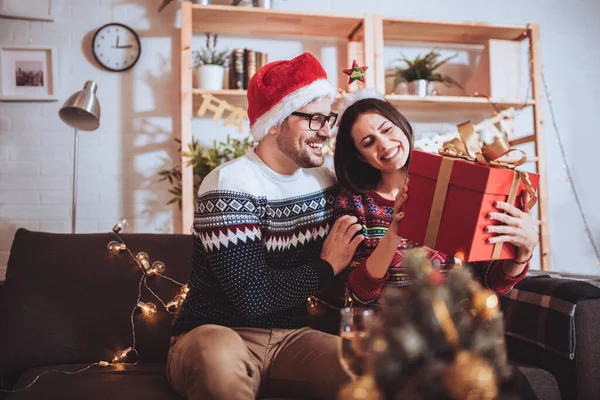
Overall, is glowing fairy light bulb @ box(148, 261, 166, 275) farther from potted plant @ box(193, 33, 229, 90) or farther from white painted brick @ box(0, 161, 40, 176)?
white painted brick @ box(0, 161, 40, 176)

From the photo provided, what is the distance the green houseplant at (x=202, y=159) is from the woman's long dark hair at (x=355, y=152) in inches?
53.1

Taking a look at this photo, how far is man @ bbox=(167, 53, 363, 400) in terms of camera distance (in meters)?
1.37

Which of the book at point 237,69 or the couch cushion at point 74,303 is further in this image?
the book at point 237,69

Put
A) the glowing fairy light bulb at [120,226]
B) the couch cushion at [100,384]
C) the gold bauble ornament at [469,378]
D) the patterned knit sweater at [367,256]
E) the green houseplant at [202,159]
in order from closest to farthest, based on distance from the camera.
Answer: the gold bauble ornament at [469,378] < the couch cushion at [100,384] < the patterned knit sweater at [367,256] < the glowing fairy light bulb at [120,226] < the green houseplant at [202,159]

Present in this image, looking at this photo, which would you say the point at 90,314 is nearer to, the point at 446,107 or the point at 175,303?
the point at 175,303

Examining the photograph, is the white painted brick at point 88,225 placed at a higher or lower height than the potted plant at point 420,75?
lower

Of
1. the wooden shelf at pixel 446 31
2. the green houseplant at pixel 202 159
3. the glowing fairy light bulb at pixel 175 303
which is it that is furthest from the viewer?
the wooden shelf at pixel 446 31

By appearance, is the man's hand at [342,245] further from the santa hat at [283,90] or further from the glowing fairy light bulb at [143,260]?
the glowing fairy light bulb at [143,260]

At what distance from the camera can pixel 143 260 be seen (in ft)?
5.90

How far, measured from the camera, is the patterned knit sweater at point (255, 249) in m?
1.44

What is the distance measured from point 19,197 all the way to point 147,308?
6.36 ft

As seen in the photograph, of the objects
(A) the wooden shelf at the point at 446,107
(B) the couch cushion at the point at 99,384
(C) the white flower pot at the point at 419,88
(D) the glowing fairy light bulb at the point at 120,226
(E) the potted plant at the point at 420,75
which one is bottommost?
(B) the couch cushion at the point at 99,384

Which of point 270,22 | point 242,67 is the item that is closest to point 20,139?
point 242,67

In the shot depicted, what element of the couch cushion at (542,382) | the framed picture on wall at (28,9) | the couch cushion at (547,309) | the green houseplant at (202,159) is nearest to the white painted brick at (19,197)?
the green houseplant at (202,159)
